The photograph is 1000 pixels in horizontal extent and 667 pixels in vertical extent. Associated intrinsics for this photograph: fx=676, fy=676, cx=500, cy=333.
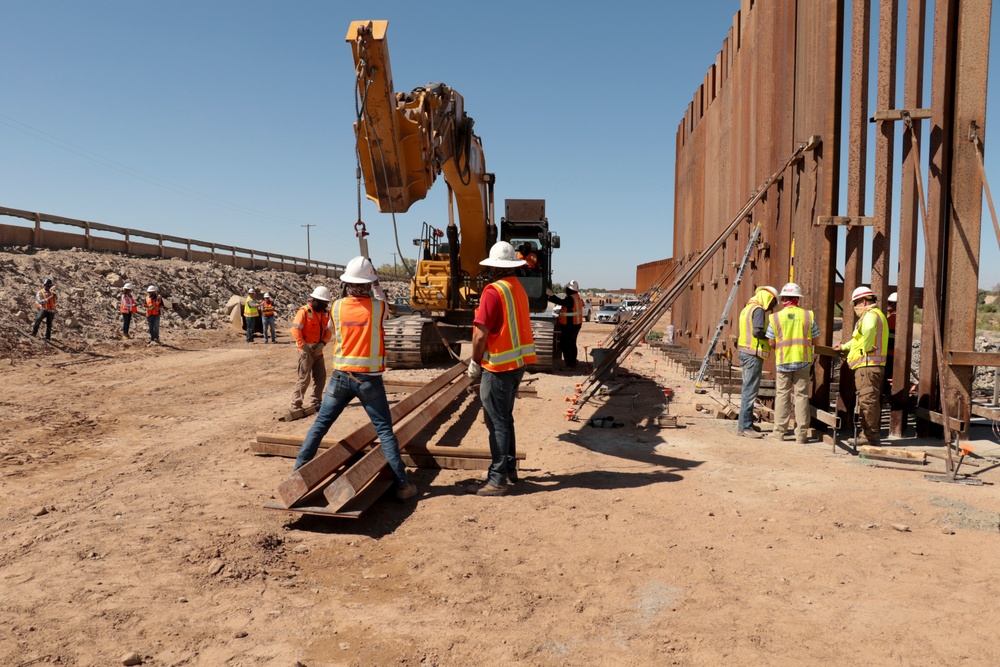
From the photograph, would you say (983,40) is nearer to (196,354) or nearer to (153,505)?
(153,505)

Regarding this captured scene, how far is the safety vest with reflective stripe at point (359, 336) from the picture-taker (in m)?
5.25

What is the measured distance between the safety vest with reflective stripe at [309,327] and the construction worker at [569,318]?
5752 millimetres

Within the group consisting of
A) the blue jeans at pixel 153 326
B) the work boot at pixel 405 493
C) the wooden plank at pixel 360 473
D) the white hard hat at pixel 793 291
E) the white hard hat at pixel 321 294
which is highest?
the white hard hat at pixel 793 291

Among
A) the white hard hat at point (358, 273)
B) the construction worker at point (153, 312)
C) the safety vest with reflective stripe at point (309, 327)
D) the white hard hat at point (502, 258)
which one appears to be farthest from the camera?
the construction worker at point (153, 312)

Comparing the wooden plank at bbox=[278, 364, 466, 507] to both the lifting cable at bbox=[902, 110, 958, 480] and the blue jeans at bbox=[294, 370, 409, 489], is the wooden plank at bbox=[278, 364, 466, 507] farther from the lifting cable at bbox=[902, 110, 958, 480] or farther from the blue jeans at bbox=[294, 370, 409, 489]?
the lifting cable at bbox=[902, 110, 958, 480]

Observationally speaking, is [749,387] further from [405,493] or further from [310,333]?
[310,333]

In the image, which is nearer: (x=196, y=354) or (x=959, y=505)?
(x=959, y=505)

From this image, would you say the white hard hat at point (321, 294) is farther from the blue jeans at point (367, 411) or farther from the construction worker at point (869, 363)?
the construction worker at point (869, 363)

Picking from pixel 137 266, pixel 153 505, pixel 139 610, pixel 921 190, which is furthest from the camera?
pixel 137 266

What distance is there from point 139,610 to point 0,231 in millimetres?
22701

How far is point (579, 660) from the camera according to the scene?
121 inches

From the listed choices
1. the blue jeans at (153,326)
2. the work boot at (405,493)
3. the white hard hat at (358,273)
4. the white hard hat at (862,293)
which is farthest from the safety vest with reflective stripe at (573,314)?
the blue jeans at (153,326)

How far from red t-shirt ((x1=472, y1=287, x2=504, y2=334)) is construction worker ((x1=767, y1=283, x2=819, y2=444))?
3794 mm

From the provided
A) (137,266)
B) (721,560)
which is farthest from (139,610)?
(137,266)
